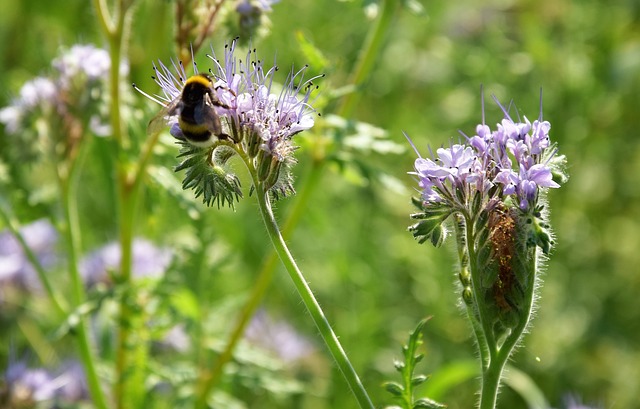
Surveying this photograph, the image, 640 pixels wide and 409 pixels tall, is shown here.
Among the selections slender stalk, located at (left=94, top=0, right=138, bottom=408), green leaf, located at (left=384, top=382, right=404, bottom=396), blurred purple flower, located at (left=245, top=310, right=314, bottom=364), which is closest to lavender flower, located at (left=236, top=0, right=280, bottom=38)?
slender stalk, located at (left=94, top=0, right=138, bottom=408)

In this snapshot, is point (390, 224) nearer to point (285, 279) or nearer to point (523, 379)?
point (285, 279)

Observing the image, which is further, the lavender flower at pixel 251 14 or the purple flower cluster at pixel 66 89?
the purple flower cluster at pixel 66 89

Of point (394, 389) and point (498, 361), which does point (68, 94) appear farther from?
point (498, 361)

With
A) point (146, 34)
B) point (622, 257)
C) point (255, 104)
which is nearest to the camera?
point (255, 104)

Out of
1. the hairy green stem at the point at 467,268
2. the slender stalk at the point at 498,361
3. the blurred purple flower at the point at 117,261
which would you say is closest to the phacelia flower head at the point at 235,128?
the hairy green stem at the point at 467,268

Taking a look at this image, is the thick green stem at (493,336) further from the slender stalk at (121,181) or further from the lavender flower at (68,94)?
the lavender flower at (68,94)

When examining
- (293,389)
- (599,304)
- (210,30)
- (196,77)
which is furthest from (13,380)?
(599,304)
